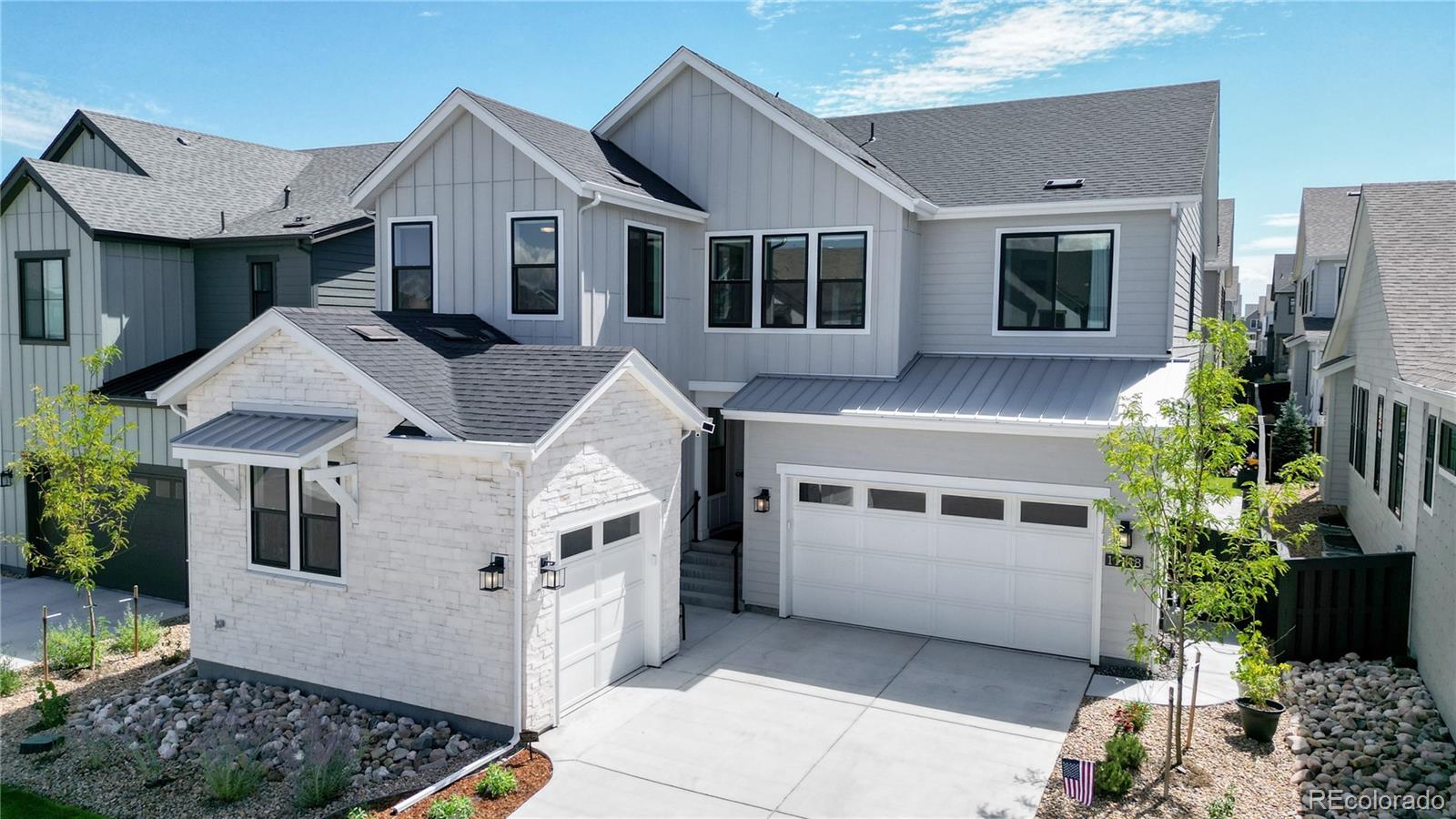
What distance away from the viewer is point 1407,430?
44.4ft

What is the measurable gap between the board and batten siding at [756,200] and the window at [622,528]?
4174mm

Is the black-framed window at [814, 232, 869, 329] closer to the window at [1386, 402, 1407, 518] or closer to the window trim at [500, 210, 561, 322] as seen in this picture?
the window trim at [500, 210, 561, 322]

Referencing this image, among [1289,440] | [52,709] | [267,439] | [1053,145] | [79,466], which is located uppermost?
[1053,145]

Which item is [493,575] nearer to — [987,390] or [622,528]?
[622,528]

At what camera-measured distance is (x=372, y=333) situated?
11.5 metres

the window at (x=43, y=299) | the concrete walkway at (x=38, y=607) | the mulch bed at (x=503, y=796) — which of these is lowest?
the concrete walkway at (x=38, y=607)

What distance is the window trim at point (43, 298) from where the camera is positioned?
17109mm

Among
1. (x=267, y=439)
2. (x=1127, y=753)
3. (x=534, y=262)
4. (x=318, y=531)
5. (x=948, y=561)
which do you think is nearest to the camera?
(x=1127, y=753)

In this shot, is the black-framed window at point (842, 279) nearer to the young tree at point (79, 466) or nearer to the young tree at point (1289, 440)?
the young tree at point (79, 466)

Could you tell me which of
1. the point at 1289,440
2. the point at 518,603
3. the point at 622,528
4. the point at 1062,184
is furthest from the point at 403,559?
the point at 1289,440

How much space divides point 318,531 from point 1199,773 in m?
9.76

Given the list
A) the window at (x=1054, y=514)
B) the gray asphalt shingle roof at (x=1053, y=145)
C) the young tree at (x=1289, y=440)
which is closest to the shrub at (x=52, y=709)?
the window at (x=1054, y=514)

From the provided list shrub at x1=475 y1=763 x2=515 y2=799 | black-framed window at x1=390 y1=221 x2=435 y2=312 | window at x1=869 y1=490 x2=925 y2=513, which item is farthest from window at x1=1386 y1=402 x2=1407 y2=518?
black-framed window at x1=390 y1=221 x2=435 y2=312

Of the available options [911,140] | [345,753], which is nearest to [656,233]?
[911,140]
